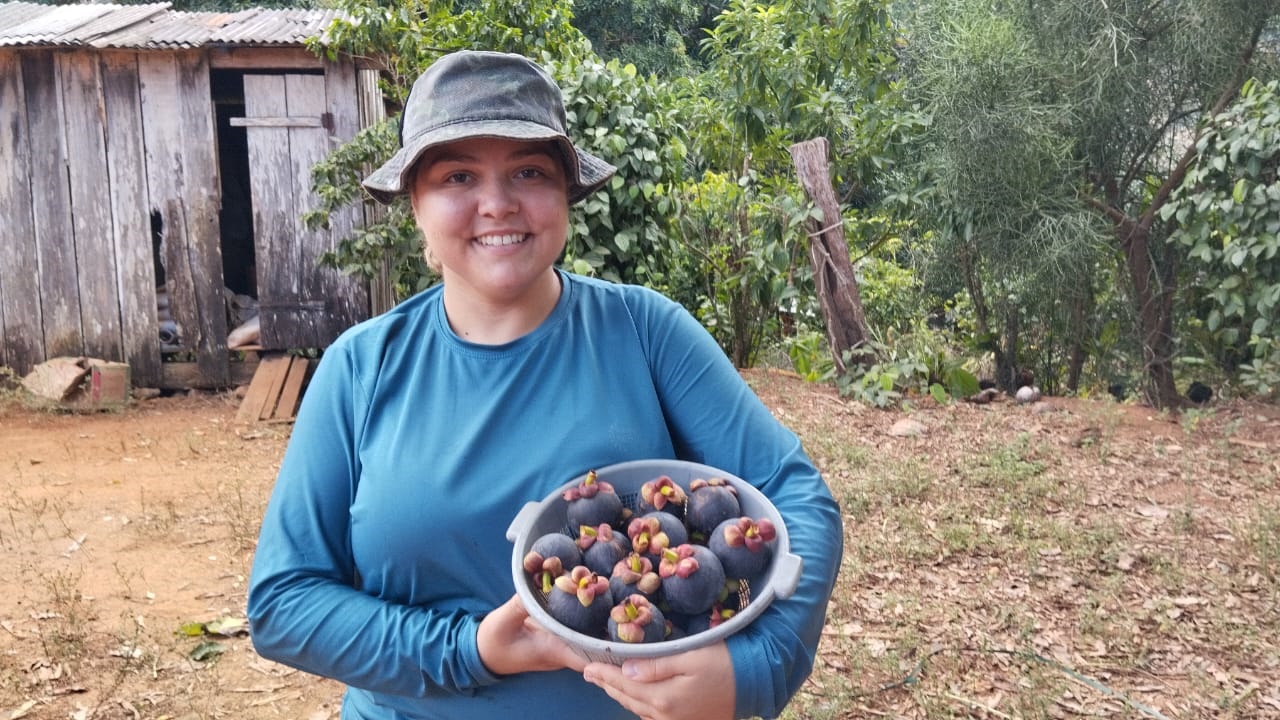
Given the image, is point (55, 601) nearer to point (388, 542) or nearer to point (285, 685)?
point (285, 685)

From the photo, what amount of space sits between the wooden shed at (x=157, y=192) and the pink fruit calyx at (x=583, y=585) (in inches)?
266

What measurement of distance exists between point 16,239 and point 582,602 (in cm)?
811

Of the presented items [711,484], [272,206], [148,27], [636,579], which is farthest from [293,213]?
[636,579]

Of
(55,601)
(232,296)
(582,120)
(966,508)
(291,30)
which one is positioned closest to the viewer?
(55,601)

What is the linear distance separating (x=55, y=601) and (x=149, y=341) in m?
4.36

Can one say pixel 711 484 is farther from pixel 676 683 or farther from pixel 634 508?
pixel 676 683

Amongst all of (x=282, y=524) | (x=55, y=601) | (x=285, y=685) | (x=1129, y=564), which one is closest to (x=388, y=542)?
(x=282, y=524)

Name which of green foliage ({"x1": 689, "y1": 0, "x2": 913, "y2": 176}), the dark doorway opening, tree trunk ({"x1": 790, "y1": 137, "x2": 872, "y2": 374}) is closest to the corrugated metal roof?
the dark doorway opening

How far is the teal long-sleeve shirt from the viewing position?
1552mm

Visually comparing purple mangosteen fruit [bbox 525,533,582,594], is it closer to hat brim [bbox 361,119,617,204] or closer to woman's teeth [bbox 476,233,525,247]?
woman's teeth [bbox 476,233,525,247]

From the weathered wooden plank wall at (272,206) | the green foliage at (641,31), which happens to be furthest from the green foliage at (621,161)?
the green foliage at (641,31)

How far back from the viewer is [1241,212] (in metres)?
5.75

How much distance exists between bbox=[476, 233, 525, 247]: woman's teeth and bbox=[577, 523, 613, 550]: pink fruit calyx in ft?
1.62

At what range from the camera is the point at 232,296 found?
8273 mm
